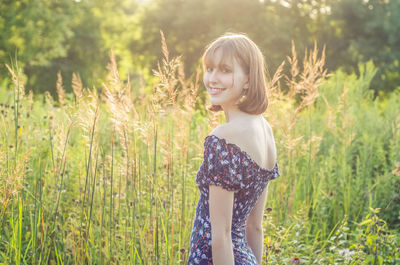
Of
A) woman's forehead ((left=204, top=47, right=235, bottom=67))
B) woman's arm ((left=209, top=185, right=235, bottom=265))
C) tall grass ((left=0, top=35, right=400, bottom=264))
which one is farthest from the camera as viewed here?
tall grass ((left=0, top=35, right=400, bottom=264))

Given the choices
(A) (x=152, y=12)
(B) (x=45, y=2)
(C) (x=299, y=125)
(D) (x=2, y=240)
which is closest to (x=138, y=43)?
(A) (x=152, y=12)

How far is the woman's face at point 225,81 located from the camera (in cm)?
187

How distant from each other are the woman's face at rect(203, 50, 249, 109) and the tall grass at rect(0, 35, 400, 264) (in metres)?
0.41

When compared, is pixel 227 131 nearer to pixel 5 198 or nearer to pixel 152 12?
pixel 5 198

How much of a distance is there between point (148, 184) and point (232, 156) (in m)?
1.67

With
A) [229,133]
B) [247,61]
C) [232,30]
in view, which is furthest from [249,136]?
[232,30]

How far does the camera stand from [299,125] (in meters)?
5.59

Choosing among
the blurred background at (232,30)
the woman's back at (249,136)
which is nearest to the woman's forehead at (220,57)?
the woman's back at (249,136)

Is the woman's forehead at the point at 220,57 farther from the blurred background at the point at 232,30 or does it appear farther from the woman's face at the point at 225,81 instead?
the blurred background at the point at 232,30

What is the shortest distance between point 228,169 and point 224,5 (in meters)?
23.6

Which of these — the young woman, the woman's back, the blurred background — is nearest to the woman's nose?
the young woman

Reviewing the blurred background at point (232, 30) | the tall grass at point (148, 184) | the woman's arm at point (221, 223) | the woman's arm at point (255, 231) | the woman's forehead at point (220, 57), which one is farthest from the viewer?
the blurred background at point (232, 30)

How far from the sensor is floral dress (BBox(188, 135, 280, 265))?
174 cm

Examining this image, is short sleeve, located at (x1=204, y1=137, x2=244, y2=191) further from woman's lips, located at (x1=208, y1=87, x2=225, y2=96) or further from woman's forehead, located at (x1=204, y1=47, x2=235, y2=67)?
woman's forehead, located at (x1=204, y1=47, x2=235, y2=67)
